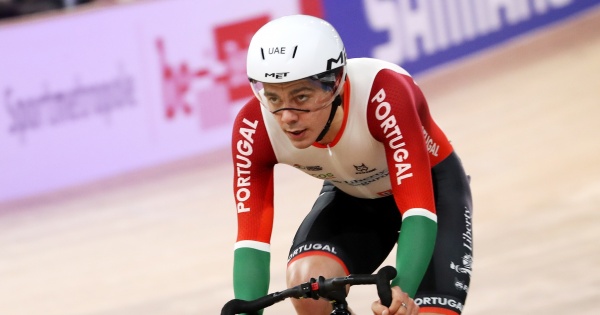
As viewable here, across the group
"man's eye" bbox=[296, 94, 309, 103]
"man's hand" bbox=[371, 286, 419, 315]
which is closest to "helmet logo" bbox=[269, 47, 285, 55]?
"man's eye" bbox=[296, 94, 309, 103]

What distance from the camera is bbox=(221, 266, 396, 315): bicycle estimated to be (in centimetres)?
→ 287

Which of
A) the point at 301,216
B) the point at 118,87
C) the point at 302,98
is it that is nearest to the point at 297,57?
the point at 302,98

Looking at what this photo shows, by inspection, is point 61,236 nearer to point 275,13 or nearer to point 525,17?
point 275,13

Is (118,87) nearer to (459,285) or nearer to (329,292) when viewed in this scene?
(459,285)

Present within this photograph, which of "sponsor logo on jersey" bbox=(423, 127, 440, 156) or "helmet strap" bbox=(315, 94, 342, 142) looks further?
"sponsor logo on jersey" bbox=(423, 127, 440, 156)

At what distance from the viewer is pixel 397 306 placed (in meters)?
2.87

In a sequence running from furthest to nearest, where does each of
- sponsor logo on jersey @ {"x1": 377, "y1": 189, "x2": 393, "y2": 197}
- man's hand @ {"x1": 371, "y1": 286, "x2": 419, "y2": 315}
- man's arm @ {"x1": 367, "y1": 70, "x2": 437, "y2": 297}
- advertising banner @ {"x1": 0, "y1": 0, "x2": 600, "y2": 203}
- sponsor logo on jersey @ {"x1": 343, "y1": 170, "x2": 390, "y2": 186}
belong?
1. advertising banner @ {"x1": 0, "y1": 0, "x2": 600, "y2": 203}
2. sponsor logo on jersey @ {"x1": 377, "y1": 189, "x2": 393, "y2": 197}
3. sponsor logo on jersey @ {"x1": 343, "y1": 170, "x2": 390, "y2": 186}
4. man's arm @ {"x1": 367, "y1": 70, "x2": 437, "y2": 297}
5. man's hand @ {"x1": 371, "y1": 286, "x2": 419, "y2": 315}

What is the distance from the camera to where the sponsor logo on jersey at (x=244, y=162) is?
339cm

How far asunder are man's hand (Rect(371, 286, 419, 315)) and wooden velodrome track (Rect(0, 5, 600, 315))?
2.30m

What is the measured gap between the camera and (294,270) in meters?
3.43

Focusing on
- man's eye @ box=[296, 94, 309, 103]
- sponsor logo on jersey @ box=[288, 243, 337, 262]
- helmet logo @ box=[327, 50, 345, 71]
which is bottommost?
sponsor logo on jersey @ box=[288, 243, 337, 262]

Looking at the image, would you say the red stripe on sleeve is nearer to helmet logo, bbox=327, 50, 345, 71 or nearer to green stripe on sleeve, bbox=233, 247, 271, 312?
green stripe on sleeve, bbox=233, 247, 271, 312

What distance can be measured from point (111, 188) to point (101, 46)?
1.10 m

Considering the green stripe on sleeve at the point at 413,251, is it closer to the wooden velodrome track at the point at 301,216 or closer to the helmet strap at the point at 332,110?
the helmet strap at the point at 332,110
